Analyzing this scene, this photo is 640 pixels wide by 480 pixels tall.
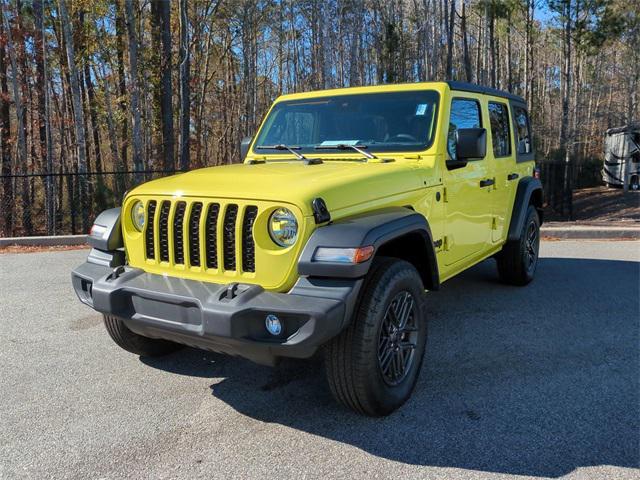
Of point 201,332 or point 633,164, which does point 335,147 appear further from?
point 633,164

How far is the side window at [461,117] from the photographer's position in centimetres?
405

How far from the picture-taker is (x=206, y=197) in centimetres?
298

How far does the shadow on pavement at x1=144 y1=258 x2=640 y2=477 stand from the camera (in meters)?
2.77

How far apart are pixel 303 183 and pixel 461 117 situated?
6.58 ft

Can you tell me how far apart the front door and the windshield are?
0.25 meters

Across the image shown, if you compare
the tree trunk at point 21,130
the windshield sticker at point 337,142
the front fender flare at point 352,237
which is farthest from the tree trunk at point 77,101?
the front fender flare at point 352,237

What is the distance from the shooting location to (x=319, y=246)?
2686 mm

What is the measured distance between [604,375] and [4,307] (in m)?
5.57

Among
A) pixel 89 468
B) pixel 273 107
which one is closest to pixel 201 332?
pixel 89 468

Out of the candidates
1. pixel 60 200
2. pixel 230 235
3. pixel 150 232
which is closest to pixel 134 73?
pixel 60 200

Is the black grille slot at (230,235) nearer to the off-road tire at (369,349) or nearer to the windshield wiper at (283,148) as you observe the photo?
the off-road tire at (369,349)

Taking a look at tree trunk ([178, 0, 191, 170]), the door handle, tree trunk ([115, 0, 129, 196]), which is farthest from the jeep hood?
tree trunk ([115, 0, 129, 196])

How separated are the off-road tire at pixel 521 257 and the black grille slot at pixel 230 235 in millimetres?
3666

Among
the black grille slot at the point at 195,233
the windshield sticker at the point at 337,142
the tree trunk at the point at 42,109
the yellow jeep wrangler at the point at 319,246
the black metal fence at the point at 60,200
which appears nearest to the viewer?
the yellow jeep wrangler at the point at 319,246
